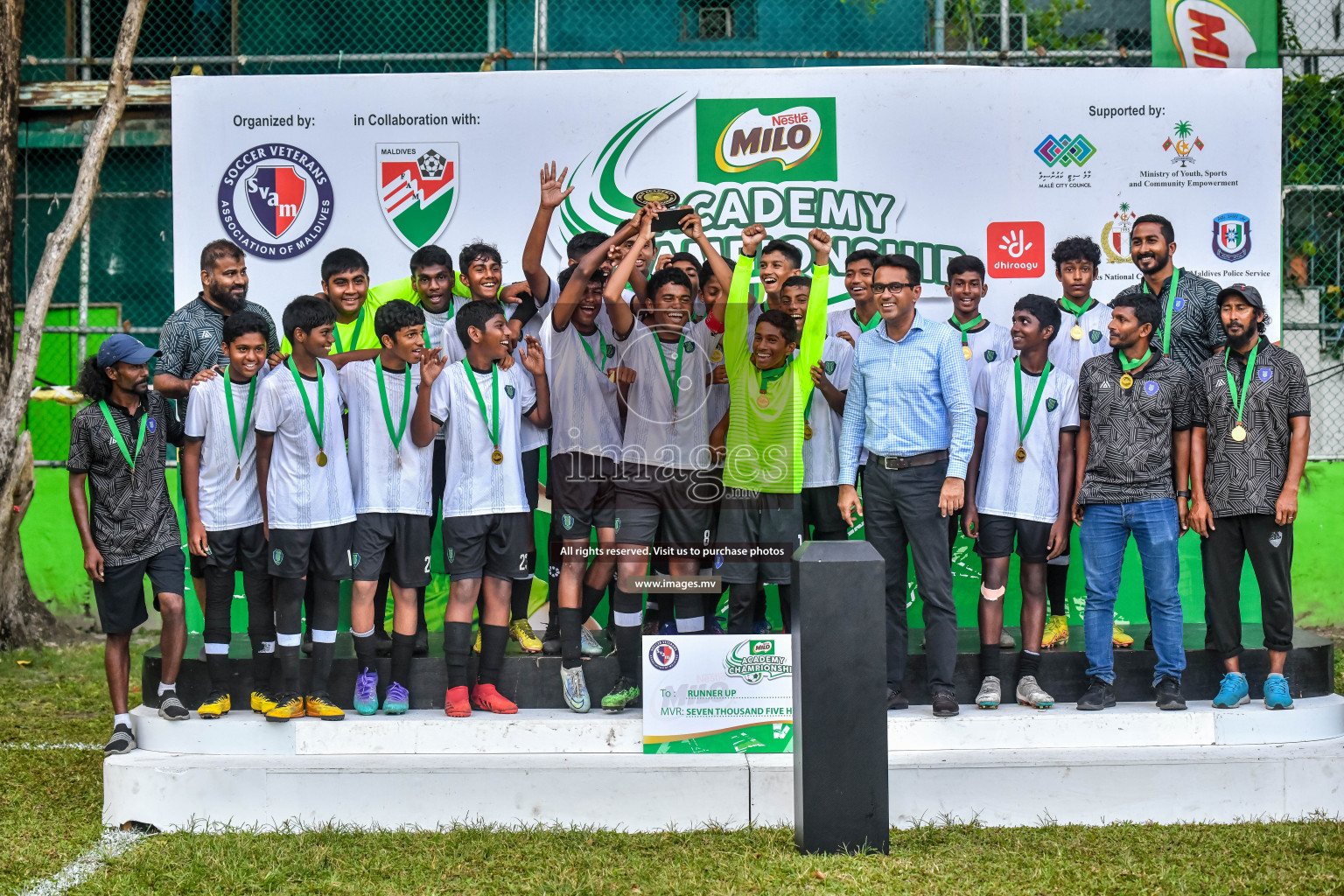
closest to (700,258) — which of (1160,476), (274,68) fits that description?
(1160,476)

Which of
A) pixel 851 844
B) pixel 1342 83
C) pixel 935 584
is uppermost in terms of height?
pixel 1342 83

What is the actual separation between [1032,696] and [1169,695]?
0.59 metres

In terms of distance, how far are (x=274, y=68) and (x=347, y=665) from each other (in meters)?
6.10

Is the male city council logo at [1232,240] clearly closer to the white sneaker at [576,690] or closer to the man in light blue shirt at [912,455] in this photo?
the man in light blue shirt at [912,455]

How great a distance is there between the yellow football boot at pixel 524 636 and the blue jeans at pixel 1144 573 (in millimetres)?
2613

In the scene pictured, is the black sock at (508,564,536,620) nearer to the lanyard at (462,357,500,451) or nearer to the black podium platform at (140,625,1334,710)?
the black podium platform at (140,625,1334,710)

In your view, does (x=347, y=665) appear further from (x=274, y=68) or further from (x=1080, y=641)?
(x=274, y=68)

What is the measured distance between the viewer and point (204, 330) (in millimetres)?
6051

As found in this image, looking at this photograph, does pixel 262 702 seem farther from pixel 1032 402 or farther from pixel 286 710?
pixel 1032 402

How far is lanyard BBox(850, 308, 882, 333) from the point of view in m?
6.04

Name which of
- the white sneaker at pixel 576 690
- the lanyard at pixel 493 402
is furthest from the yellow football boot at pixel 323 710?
the lanyard at pixel 493 402

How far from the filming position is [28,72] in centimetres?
1000

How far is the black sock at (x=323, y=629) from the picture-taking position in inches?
215

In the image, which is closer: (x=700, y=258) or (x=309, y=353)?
(x=309, y=353)
